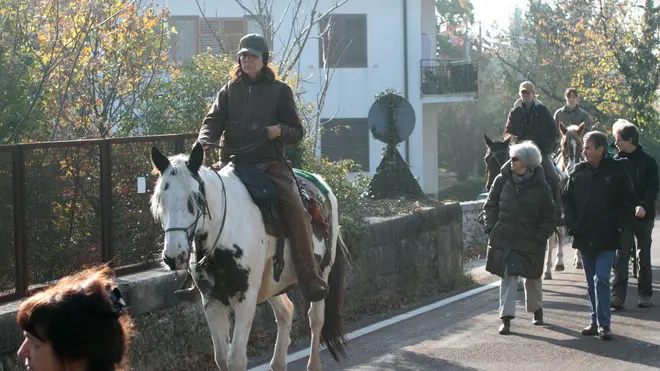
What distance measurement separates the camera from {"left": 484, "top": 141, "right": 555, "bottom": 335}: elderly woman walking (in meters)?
11.1

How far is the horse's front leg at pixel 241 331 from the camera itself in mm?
7641

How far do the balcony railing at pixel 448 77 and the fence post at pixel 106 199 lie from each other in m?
27.6

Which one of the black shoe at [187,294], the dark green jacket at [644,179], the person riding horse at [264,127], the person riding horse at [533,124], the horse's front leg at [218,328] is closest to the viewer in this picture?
the horse's front leg at [218,328]

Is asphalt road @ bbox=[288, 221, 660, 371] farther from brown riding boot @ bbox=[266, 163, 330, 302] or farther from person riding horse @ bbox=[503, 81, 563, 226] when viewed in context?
person riding horse @ bbox=[503, 81, 563, 226]

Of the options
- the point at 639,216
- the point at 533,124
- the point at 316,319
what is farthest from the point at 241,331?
the point at 533,124

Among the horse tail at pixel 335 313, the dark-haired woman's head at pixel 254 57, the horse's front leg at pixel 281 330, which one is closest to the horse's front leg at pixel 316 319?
the horse tail at pixel 335 313

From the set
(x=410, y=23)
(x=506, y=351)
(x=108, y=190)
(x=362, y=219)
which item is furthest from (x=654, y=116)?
(x=108, y=190)

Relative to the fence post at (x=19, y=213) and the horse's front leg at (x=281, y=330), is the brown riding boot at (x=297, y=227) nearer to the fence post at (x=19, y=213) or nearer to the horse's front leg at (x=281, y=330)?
the horse's front leg at (x=281, y=330)

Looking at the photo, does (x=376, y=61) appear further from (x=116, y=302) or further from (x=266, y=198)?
(x=116, y=302)

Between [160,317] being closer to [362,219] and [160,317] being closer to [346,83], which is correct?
[362,219]

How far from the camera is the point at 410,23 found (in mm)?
35938

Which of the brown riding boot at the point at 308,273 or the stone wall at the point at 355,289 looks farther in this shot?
the stone wall at the point at 355,289

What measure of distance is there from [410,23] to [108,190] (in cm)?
2751

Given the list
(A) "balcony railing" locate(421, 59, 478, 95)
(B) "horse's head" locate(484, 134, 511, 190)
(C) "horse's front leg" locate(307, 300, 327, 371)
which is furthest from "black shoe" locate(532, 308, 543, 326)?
(A) "balcony railing" locate(421, 59, 478, 95)
